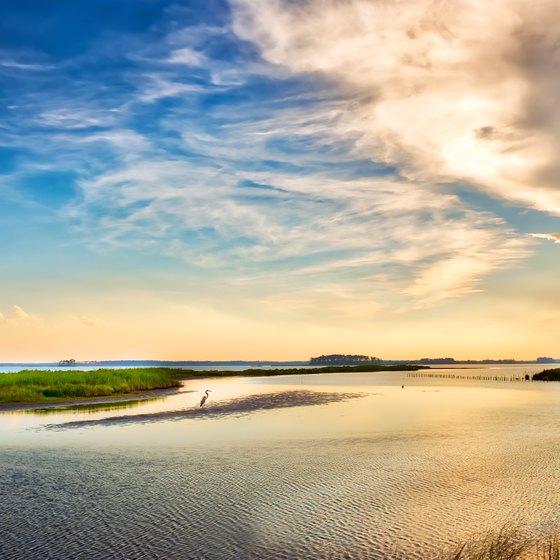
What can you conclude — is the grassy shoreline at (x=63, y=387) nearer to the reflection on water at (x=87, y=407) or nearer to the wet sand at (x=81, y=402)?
the wet sand at (x=81, y=402)

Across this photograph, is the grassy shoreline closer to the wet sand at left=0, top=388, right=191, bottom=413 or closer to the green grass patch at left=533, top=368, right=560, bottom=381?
the wet sand at left=0, top=388, right=191, bottom=413

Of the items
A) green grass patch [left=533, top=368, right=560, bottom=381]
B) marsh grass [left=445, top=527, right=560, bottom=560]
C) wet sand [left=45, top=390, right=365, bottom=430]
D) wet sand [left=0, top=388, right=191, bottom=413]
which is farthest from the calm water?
green grass patch [left=533, top=368, right=560, bottom=381]

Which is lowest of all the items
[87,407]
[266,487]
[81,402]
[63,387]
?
[81,402]

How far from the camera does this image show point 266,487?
1617 cm

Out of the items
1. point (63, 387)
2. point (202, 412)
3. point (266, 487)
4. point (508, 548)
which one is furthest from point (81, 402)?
point (508, 548)

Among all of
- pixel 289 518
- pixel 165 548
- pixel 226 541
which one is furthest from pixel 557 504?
pixel 165 548

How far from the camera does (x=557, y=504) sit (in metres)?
14.5

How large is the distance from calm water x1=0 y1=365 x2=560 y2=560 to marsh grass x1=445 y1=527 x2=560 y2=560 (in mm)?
497

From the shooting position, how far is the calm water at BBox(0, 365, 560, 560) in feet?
38.0

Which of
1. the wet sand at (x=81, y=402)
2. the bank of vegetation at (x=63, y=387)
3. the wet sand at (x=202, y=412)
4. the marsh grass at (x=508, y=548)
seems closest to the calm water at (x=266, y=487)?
the marsh grass at (x=508, y=548)

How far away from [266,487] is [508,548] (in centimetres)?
749

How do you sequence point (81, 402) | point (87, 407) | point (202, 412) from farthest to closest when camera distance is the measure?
point (81, 402), point (87, 407), point (202, 412)

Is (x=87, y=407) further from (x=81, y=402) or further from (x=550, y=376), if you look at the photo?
(x=550, y=376)

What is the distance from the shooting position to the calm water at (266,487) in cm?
1159
